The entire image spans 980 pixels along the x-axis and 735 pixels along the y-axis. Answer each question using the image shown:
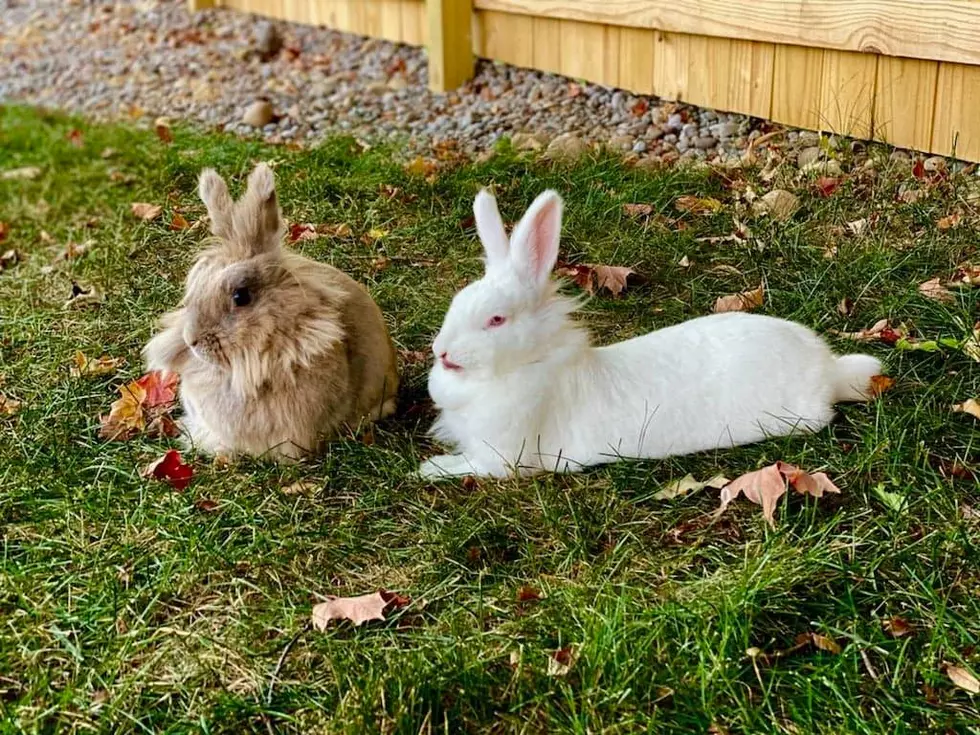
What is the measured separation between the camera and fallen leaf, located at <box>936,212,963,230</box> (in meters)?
3.82

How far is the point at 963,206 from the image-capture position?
3910 mm

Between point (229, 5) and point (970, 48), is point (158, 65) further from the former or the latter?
point (970, 48)

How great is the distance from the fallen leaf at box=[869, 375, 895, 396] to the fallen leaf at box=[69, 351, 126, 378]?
2.49 meters

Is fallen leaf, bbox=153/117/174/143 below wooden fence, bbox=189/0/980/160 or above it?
below

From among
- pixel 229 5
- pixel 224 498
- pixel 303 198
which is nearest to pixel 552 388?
pixel 224 498

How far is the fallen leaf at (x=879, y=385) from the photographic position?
9.47ft

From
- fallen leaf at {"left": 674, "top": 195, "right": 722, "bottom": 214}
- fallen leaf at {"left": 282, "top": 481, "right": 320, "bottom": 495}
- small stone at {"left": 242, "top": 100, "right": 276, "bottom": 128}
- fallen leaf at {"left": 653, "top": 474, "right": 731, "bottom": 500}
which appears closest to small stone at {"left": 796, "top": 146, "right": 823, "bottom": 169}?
fallen leaf at {"left": 674, "top": 195, "right": 722, "bottom": 214}

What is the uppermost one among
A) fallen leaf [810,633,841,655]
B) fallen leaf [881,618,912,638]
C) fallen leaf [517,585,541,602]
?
fallen leaf [881,618,912,638]

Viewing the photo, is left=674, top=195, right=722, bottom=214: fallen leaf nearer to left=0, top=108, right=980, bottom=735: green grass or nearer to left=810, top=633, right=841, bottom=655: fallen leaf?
left=0, top=108, right=980, bottom=735: green grass

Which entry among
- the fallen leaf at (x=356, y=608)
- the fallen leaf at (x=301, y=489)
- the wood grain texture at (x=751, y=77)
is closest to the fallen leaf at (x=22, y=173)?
the wood grain texture at (x=751, y=77)

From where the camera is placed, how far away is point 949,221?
384 centimetres

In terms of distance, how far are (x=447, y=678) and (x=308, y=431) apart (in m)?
1.09

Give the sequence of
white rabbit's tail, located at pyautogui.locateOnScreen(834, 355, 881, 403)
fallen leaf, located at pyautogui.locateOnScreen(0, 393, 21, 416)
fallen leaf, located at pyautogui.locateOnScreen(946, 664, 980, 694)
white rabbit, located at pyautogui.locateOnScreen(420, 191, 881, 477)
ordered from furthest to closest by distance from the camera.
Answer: fallen leaf, located at pyautogui.locateOnScreen(0, 393, 21, 416), white rabbit's tail, located at pyautogui.locateOnScreen(834, 355, 881, 403), white rabbit, located at pyautogui.locateOnScreen(420, 191, 881, 477), fallen leaf, located at pyautogui.locateOnScreen(946, 664, 980, 694)

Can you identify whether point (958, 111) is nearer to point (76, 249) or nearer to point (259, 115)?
point (76, 249)
